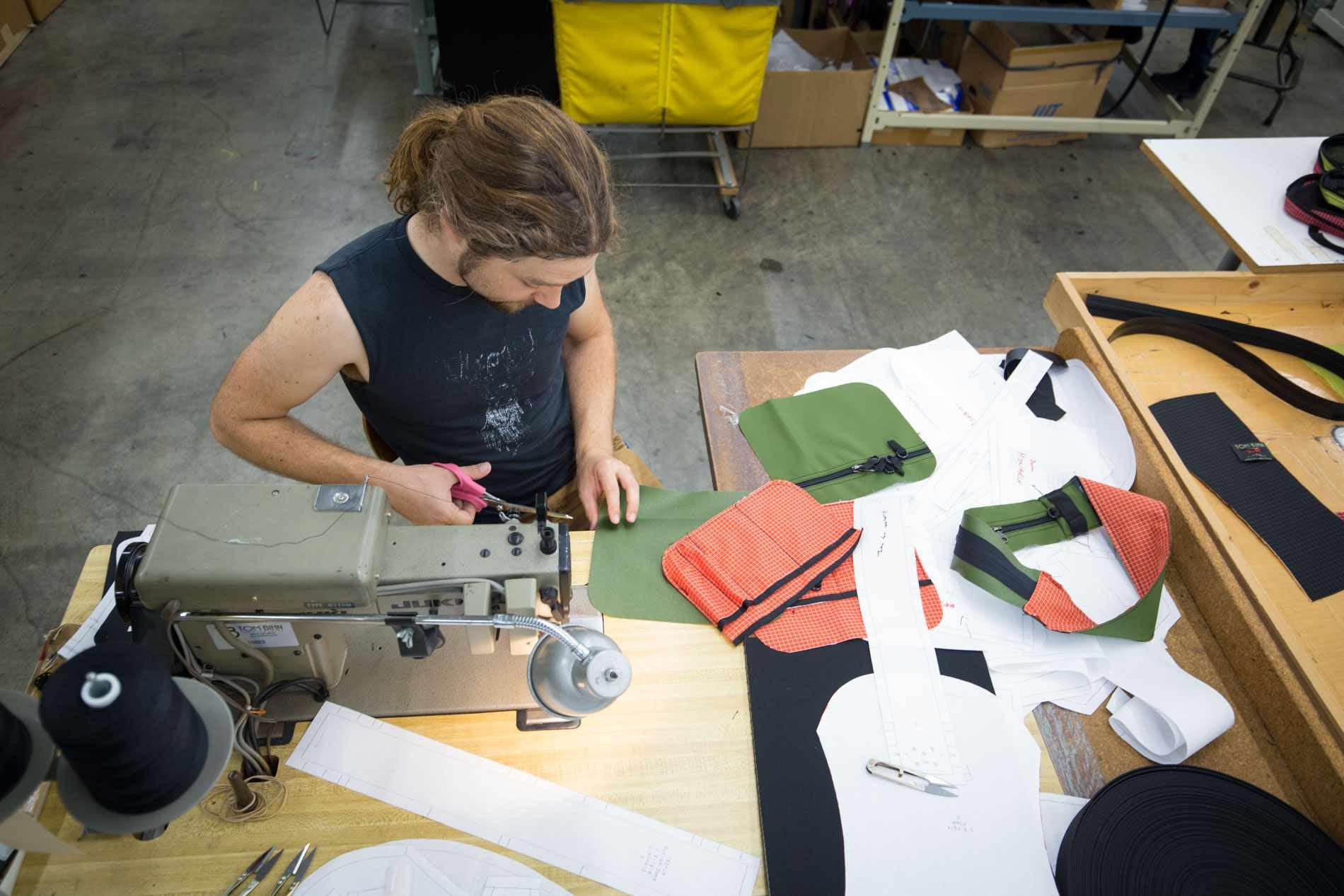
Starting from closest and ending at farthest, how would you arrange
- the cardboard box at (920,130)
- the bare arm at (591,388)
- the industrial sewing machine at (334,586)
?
the industrial sewing machine at (334,586)
the bare arm at (591,388)
the cardboard box at (920,130)

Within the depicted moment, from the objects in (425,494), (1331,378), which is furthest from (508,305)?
(1331,378)

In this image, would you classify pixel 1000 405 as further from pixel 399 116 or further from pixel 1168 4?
pixel 399 116

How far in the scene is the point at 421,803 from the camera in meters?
1.04

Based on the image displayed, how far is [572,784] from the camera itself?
1072 mm

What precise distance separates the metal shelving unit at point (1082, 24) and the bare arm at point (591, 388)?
95.5 inches

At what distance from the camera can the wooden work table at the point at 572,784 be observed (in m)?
0.98

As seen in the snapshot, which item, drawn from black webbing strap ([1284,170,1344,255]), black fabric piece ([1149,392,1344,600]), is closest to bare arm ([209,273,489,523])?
black fabric piece ([1149,392,1344,600])

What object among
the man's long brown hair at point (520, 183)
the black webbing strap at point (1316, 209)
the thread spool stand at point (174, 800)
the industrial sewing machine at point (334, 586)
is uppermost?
the man's long brown hair at point (520, 183)

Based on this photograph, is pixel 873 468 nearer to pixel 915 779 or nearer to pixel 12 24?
pixel 915 779

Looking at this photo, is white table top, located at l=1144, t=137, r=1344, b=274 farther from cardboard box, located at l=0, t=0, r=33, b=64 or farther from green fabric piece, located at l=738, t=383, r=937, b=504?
cardboard box, located at l=0, t=0, r=33, b=64

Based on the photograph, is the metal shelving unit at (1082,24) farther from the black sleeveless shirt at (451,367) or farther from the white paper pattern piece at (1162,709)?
the white paper pattern piece at (1162,709)

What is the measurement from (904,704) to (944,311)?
7.47ft

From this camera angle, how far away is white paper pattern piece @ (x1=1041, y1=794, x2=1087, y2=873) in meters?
1.07

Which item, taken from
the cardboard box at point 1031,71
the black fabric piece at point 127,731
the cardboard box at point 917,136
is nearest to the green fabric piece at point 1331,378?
the black fabric piece at point 127,731
